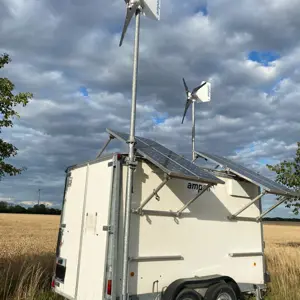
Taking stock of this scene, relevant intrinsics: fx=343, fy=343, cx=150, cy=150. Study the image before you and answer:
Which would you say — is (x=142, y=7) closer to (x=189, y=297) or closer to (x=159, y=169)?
(x=159, y=169)

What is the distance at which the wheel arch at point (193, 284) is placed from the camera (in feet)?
18.0

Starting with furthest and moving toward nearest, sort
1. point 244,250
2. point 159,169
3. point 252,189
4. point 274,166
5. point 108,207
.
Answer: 1. point 274,166
2. point 252,189
3. point 244,250
4. point 159,169
5. point 108,207

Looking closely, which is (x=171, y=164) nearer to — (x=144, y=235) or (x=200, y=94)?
(x=144, y=235)

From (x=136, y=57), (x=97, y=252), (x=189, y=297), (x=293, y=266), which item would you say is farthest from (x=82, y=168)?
(x=293, y=266)

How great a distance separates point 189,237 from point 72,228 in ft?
7.26

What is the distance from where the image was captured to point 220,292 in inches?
239

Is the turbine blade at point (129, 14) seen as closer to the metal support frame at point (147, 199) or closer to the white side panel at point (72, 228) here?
the white side panel at point (72, 228)

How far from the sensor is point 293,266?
9594 mm

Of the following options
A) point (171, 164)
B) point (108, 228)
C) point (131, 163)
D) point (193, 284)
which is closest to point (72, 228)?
point (108, 228)

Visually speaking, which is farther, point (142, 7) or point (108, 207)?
point (142, 7)

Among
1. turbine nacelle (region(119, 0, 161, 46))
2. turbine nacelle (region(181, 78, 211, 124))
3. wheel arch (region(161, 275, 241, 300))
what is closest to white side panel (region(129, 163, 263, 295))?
wheel arch (region(161, 275, 241, 300))

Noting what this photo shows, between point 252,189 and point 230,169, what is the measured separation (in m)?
0.97

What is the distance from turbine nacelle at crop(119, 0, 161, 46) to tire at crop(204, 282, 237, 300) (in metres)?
4.95

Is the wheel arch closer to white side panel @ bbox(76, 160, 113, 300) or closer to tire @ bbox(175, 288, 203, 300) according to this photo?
tire @ bbox(175, 288, 203, 300)
